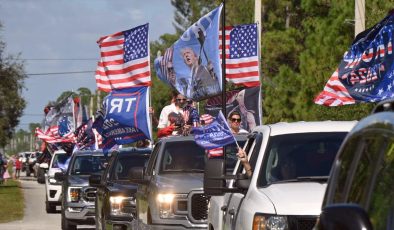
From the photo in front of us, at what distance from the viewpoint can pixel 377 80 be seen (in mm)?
15836

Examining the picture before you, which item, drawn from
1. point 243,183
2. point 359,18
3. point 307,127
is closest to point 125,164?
point 359,18

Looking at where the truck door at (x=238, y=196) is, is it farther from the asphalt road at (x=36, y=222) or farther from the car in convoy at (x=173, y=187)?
the asphalt road at (x=36, y=222)

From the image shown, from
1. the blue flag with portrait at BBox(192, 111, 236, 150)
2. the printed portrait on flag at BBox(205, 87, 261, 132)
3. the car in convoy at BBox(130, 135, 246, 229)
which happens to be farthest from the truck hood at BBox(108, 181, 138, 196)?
the blue flag with portrait at BBox(192, 111, 236, 150)

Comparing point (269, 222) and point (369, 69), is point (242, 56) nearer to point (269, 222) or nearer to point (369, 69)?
point (369, 69)

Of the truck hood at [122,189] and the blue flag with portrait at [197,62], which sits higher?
the blue flag with portrait at [197,62]

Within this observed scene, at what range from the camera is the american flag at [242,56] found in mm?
22172

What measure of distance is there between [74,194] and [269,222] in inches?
645

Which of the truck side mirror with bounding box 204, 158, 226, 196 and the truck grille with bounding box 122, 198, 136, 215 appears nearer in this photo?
the truck side mirror with bounding box 204, 158, 226, 196

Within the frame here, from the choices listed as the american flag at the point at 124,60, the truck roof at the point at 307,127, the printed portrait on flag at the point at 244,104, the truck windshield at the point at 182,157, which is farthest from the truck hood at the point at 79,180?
the truck roof at the point at 307,127

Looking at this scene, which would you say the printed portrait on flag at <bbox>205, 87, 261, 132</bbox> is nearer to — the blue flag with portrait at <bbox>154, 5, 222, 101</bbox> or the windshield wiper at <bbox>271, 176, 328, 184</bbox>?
the blue flag with portrait at <bbox>154, 5, 222, 101</bbox>

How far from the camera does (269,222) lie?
9258 millimetres

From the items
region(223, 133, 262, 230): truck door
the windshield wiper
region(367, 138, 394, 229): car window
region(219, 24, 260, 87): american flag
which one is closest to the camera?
region(367, 138, 394, 229): car window

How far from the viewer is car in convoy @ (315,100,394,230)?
457 cm

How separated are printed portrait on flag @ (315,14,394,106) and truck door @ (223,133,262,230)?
16.0ft
